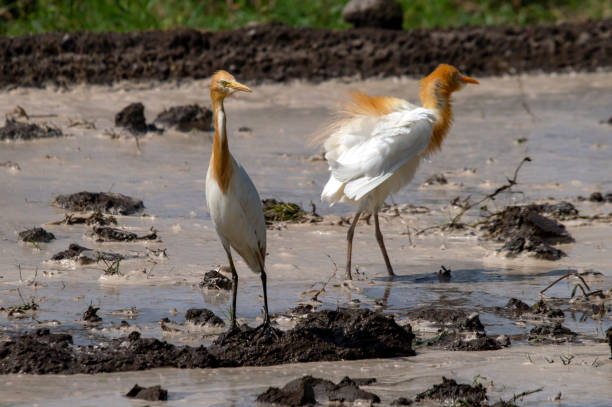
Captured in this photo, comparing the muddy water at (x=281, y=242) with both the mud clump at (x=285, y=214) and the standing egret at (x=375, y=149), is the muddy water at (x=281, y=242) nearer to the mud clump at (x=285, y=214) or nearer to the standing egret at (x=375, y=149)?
the mud clump at (x=285, y=214)

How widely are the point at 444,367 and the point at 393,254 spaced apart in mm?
2760

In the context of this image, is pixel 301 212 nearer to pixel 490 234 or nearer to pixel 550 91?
pixel 490 234

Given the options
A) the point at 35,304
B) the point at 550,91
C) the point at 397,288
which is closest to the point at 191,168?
the point at 397,288

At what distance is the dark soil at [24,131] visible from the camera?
1040 cm

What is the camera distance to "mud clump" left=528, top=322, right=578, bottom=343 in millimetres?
4934

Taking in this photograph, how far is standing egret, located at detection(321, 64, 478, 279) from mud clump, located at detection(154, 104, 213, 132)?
4.97 meters

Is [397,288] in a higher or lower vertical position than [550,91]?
lower

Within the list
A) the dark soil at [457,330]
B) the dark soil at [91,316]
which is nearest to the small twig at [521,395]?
the dark soil at [457,330]

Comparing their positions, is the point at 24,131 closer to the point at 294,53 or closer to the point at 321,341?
the point at 294,53

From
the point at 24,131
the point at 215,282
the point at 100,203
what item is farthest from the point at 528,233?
the point at 24,131

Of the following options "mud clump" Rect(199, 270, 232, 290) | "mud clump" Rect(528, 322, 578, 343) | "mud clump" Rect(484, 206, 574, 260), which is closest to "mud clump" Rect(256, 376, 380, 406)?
"mud clump" Rect(528, 322, 578, 343)

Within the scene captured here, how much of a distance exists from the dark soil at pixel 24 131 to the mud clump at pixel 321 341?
665 centimetres

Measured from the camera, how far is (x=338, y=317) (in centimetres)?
476

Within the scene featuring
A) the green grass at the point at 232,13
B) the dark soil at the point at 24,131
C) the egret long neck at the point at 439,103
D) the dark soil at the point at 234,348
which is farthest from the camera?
the green grass at the point at 232,13
